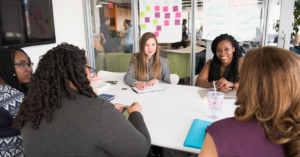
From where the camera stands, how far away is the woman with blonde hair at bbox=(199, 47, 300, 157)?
0.69 metres

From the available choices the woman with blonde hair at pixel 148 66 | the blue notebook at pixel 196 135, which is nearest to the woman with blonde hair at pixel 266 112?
the blue notebook at pixel 196 135

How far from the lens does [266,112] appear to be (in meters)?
0.72

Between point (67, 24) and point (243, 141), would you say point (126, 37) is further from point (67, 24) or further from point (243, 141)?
point (243, 141)

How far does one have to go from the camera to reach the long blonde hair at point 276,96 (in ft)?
2.25

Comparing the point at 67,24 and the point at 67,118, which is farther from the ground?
the point at 67,24

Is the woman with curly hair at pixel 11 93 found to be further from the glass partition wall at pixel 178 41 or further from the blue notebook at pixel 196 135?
the glass partition wall at pixel 178 41

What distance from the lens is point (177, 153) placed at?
84.4 inches

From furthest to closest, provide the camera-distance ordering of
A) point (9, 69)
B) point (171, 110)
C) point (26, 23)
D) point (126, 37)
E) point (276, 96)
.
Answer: point (126, 37)
point (26, 23)
point (171, 110)
point (9, 69)
point (276, 96)

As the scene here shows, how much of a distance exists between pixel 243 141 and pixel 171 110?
843 mm

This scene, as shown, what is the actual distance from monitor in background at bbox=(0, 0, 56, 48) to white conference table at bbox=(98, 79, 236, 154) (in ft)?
4.89

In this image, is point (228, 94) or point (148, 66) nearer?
point (228, 94)

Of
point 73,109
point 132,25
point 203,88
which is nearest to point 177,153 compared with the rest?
point 203,88

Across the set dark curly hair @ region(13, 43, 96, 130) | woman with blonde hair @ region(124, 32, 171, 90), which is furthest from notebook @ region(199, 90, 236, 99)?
dark curly hair @ region(13, 43, 96, 130)

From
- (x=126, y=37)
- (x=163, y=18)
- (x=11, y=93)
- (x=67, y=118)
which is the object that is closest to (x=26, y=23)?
(x=126, y=37)
